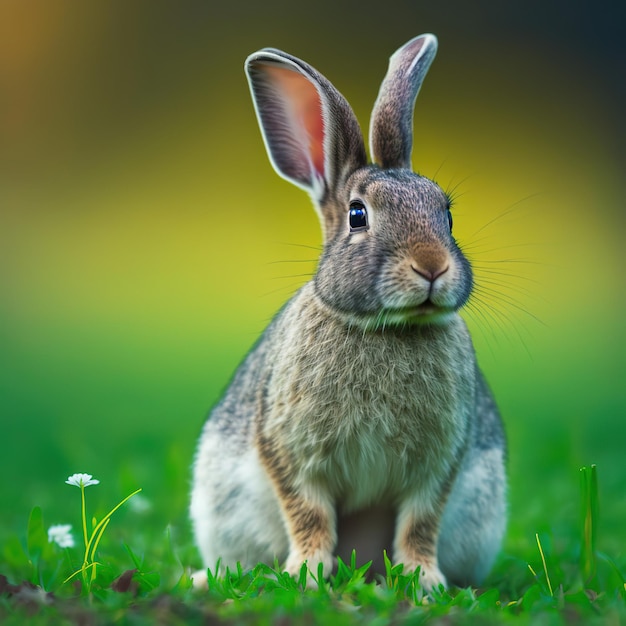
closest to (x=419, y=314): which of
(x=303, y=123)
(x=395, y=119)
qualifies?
(x=395, y=119)

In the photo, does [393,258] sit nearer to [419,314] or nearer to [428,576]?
[419,314]

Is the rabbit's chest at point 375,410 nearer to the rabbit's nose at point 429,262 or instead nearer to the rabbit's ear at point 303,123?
the rabbit's nose at point 429,262

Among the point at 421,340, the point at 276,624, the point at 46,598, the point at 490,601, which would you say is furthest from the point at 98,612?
the point at 421,340

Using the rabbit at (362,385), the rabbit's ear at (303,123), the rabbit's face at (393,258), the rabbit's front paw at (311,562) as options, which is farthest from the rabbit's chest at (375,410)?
the rabbit's ear at (303,123)

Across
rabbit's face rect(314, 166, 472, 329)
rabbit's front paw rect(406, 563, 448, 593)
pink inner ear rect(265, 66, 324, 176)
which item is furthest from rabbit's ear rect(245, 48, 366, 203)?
rabbit's front paw rect(406, 563, 448, 593)

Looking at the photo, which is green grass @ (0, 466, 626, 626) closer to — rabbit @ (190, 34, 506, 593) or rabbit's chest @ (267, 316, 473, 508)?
rabbit @ (190, 34, 506, 593)

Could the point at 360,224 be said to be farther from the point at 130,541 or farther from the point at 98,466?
the point at 98,466

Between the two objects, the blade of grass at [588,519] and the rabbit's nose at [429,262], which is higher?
the rabbit's nose at [429,262]
